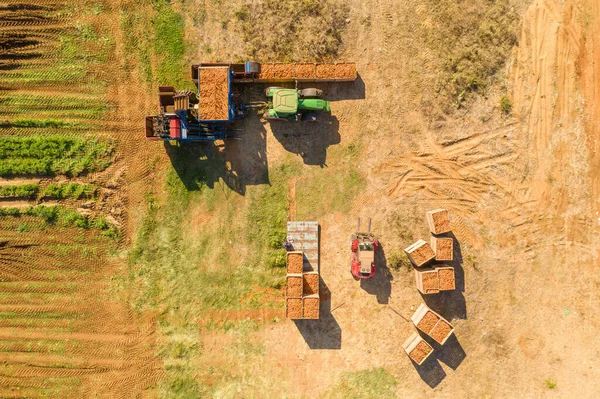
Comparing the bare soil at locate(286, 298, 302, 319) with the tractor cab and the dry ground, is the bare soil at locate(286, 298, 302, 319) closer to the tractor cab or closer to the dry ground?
the dry ground

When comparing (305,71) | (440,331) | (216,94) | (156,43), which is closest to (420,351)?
(440,331)

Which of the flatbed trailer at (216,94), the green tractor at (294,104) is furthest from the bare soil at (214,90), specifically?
the green tractor at (294,104)

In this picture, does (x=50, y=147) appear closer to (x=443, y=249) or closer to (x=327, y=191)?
(x=327, y=191)

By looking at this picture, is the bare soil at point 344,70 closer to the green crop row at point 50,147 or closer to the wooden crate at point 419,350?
the green crop row at point 50,147

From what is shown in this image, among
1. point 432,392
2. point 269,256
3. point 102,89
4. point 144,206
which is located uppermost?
point 102,89

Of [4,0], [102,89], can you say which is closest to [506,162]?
[102,89]

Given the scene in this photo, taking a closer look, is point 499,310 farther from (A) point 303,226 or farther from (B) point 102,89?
(B) point 102,89
